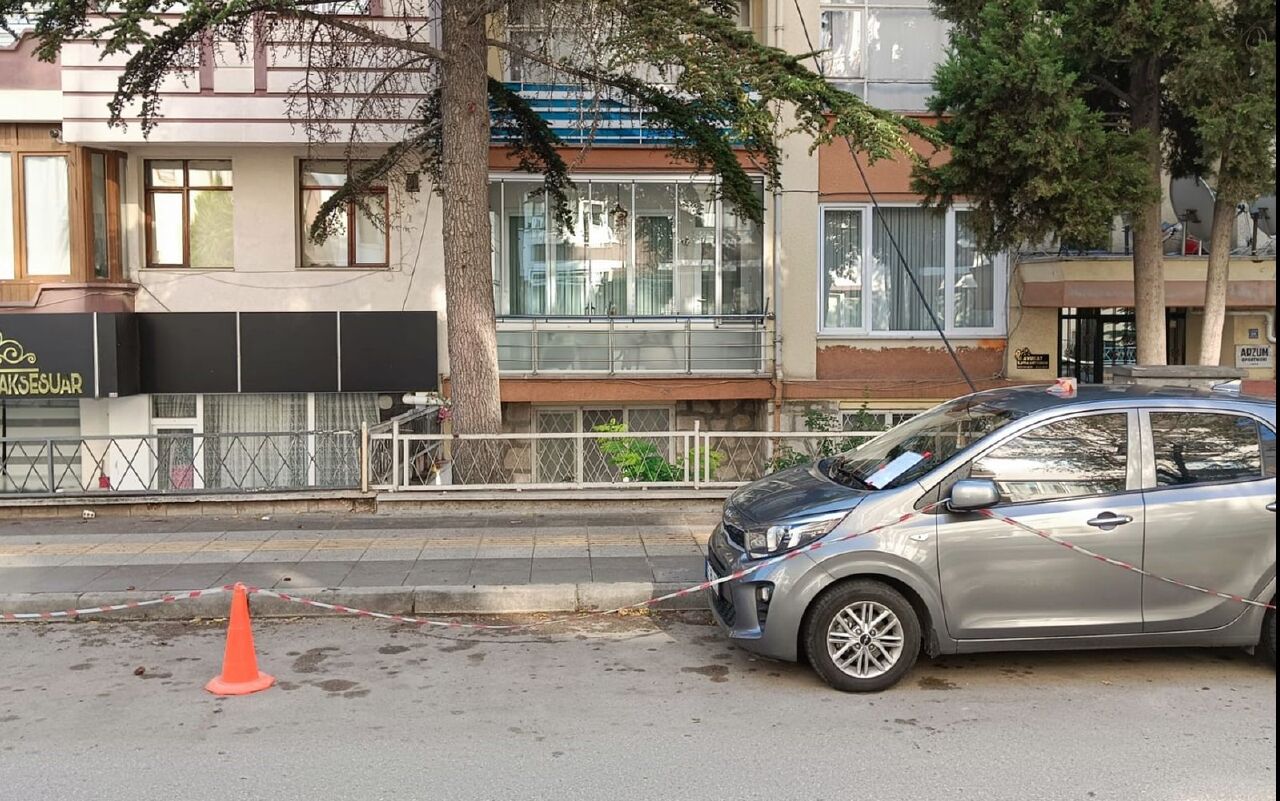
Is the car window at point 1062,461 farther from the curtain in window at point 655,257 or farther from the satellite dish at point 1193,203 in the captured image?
the curtain in window at point 655,257

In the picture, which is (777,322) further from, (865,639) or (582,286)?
(865,639)

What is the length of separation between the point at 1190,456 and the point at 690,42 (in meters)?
5.86

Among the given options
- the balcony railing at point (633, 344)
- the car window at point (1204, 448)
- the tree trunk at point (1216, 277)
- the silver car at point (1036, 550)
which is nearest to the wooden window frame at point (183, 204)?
the balcony railing at point (633, 344)

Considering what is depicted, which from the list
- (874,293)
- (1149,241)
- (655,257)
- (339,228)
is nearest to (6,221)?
(339,228)

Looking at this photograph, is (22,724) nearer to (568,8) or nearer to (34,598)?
(34,598)

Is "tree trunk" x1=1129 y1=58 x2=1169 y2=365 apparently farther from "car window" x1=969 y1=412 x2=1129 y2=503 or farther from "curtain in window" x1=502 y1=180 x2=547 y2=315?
"curtain in window" x1=502 y1=180 x2=547 y2=315

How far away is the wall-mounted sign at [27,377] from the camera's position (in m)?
15.0

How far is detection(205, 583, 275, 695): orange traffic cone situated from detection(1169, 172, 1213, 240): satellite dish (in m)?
12.9

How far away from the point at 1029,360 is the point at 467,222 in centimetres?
922

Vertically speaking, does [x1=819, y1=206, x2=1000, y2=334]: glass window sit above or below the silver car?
above

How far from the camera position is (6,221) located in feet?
51.2

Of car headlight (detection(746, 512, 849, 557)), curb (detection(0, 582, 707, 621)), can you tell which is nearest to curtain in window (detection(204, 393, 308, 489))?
curb (detection(0, 582, 707, 621))

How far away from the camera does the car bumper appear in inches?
245

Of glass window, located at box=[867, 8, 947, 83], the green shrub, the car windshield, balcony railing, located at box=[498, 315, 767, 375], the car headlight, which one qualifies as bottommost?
the green shrub
